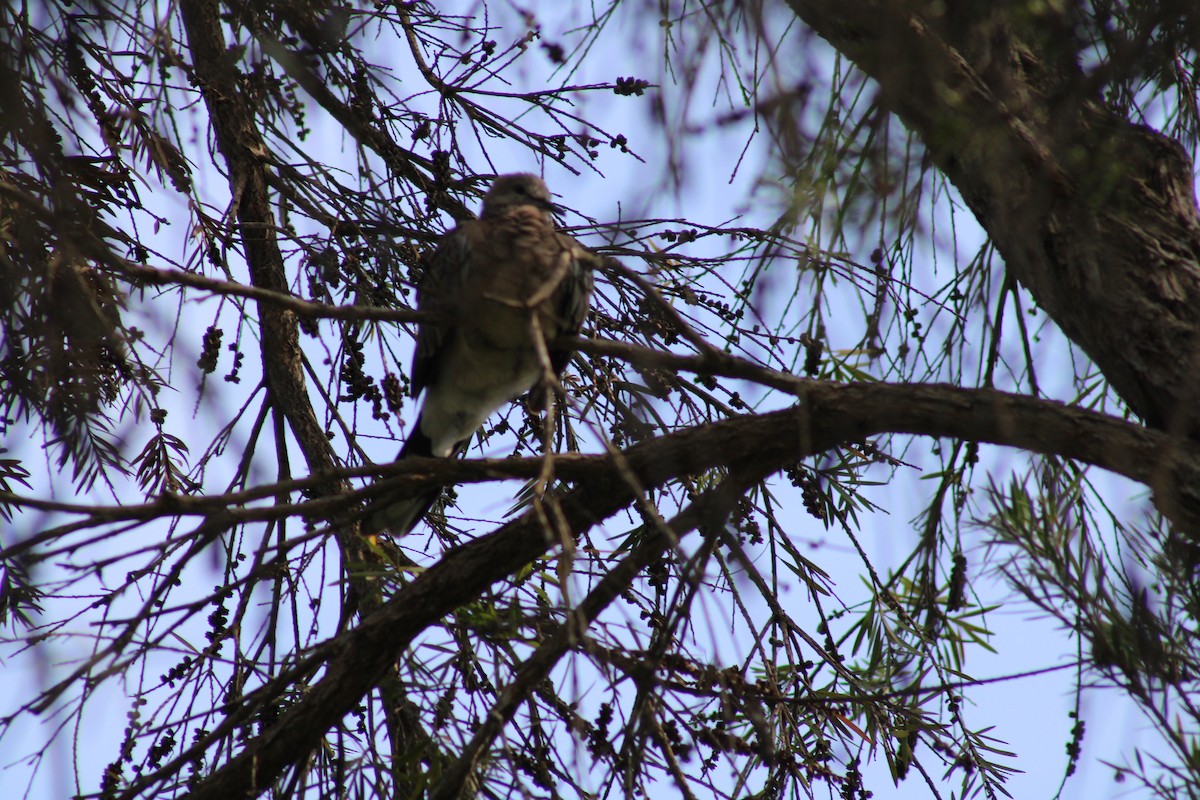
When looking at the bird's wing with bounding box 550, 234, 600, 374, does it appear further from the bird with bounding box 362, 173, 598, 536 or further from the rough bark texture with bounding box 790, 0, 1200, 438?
the rough bark texture with bounding box 790, 0, 1200, 438

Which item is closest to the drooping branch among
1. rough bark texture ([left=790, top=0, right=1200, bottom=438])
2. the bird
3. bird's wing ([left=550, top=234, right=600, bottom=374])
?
rough bark texture ([left=790, top=0, right=1200, bottom=438])

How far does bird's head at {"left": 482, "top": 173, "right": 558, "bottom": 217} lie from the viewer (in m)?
3.40

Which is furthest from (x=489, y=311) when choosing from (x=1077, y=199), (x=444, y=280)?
(x=1077, y=199)

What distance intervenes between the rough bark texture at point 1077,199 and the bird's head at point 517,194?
4.33 ft

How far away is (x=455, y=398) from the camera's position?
11.2 feet

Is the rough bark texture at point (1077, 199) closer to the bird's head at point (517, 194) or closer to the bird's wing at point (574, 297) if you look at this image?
the bird's wing at point (574, 297)

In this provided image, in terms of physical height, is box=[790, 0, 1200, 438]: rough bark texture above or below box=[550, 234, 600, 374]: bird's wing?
below

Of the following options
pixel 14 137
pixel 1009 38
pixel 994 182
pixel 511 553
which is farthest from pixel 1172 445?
pixel 14 137

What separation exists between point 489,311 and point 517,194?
56 centimetres

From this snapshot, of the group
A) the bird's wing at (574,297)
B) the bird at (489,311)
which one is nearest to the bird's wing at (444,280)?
the bird at (489,311)

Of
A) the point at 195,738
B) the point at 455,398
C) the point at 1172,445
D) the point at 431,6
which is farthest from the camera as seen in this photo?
the point at 455,398

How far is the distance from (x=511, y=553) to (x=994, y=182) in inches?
52.5

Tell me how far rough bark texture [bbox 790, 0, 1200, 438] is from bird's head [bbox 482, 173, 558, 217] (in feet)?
4.33

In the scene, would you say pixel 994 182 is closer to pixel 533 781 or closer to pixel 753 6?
pixel 753 6
